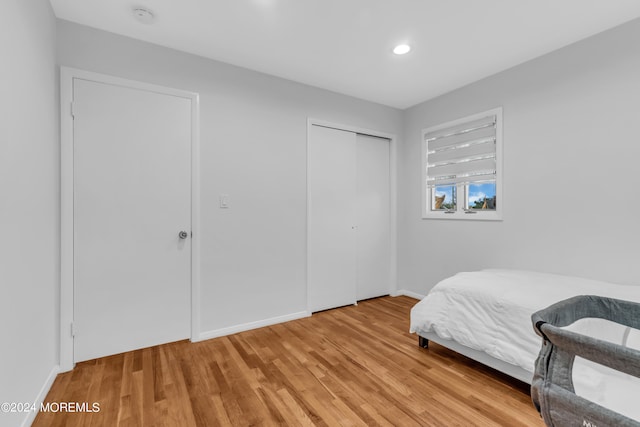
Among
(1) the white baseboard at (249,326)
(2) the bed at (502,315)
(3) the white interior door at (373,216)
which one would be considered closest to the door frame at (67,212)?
(1) the white baseboard at (249,326)

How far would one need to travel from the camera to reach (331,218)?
339cm

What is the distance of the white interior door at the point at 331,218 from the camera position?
10.6ft

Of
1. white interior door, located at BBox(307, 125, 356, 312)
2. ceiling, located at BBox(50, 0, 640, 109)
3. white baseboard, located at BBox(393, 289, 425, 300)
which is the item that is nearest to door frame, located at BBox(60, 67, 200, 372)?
ceiling, located at BBox(50, 0, 640, 109)

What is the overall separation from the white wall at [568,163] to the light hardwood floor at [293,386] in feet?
3.95

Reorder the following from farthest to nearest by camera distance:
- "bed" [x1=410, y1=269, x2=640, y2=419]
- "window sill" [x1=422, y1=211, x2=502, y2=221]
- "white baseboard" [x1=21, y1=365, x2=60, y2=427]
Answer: "window sill" [x1=422, y1=211, x2=502, y2=221]
"bed" [x1=410, y1=269, x2=640, y2=419]
"white baseboard" [x1=21, y1=365, x2=60, y2=427]

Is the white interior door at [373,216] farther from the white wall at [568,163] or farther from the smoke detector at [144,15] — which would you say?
the smoke detector at [144,15]

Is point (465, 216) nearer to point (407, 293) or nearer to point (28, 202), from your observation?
point (407, 293)

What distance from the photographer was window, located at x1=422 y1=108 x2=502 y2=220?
2980mm

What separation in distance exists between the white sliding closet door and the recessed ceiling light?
111 centimetres

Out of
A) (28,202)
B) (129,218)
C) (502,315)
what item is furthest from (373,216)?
(28,202)

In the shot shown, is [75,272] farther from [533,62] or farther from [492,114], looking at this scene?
[533,62]

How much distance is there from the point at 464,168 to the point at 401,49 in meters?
1.51

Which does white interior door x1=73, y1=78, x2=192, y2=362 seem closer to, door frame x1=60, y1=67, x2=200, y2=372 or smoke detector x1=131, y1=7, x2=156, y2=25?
door frame x1=60, y1=67, x2=200, y2=372

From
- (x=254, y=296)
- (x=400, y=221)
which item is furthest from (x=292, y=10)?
(x=400, y=221)
